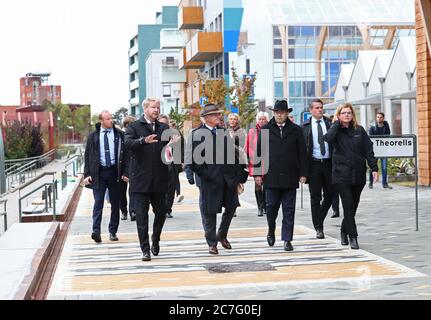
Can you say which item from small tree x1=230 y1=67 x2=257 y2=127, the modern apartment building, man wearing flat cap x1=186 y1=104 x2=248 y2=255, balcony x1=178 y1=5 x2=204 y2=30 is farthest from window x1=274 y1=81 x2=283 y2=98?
the modern apartment building

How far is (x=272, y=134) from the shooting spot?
11.2 m

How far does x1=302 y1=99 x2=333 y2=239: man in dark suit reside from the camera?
12180 mm

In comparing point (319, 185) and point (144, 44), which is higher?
point (144, 44)

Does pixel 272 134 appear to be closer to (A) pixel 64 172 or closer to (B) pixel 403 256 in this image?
(B) pixel 403 256

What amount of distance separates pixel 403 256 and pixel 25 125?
191 ft

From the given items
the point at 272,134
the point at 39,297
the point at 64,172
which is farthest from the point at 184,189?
the point at 39,297

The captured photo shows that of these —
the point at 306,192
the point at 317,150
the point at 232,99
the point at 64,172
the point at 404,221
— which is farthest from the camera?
the point at 232,99

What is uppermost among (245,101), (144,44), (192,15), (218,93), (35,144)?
(144,44)

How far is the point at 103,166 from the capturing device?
12.6 m

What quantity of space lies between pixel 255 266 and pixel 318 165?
2.94 m

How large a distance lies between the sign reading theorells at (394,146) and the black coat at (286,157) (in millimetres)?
2051

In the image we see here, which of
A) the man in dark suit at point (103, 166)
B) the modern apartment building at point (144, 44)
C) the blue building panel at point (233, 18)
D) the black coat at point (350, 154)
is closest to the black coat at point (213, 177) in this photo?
the black coat at point (350, 154)

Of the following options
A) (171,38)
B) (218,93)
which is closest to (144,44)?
(171,38)

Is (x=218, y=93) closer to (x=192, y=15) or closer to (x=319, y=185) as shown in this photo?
(x=192, y=15)
